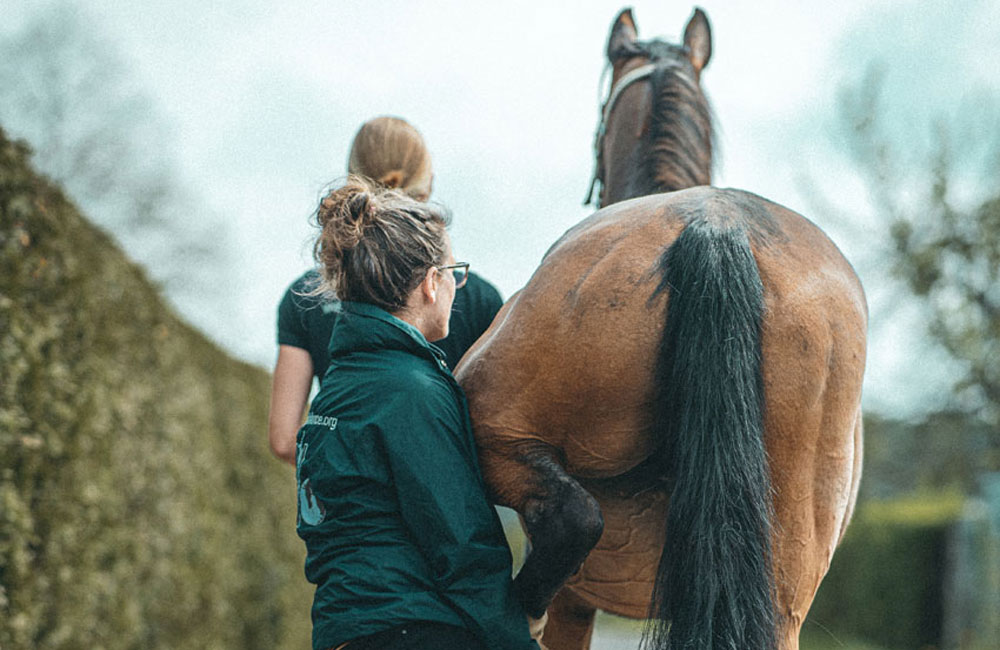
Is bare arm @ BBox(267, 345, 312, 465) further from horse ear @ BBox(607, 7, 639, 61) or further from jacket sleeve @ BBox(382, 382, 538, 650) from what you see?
horse ear @ BBox(607, 7, 639, 61)

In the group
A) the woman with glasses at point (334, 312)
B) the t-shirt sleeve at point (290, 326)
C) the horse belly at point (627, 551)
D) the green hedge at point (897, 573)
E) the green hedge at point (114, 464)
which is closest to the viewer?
the horse belly at point (627, 551)

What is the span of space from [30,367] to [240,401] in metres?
3.40

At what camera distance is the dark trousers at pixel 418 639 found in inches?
63.6

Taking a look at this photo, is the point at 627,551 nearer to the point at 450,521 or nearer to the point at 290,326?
the point at 450,521

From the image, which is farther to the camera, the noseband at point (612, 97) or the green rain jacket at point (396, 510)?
the noseband at point (612, 97)

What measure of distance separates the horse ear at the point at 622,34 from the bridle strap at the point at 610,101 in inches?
5.3

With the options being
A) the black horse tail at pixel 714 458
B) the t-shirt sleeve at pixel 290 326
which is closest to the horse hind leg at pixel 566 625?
the black horse tail at pixel 714 458

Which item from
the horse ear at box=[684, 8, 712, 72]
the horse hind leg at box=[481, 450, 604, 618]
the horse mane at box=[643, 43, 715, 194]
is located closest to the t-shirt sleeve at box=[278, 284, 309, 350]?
the horse hind leg at box=[481, 450, 604, 618]

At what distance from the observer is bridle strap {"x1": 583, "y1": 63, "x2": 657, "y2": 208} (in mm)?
2768

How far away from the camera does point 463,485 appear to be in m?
1.72

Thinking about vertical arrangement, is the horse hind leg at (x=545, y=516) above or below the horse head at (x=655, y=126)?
below

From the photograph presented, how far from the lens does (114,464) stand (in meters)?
4.54

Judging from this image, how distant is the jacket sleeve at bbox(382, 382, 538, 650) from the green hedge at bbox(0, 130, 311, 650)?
222 centimetres

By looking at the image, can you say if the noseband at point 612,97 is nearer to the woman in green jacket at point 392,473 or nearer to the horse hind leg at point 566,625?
the woman in green jacket at point 392,473
